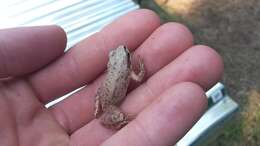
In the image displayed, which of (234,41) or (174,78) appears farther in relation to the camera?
(234,41)

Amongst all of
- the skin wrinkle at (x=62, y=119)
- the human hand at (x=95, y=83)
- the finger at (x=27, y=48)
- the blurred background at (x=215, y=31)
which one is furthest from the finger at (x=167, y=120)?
the blurred background at (x=215, y=31)

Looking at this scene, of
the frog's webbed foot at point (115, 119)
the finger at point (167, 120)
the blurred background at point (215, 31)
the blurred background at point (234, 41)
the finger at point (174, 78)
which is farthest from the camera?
the blurred background at point (234, 41)

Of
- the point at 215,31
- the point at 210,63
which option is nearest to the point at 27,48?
the point at 210,63

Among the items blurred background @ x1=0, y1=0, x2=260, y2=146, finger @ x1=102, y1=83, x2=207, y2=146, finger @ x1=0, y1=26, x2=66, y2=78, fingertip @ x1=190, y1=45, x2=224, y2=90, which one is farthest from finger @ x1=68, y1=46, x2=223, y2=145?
blurred background @ x1=0, y1=0, x2=260, y2=146

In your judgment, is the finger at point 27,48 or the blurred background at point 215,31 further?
the blurred background at point 215,31

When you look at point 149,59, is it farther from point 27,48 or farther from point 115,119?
point 27,48

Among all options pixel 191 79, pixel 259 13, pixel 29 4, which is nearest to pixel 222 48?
pixel 259 13

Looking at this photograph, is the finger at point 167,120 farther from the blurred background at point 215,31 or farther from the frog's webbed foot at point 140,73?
the blurred background at point 215,31

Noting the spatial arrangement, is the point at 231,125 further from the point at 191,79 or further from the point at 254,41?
the point at 191,79
